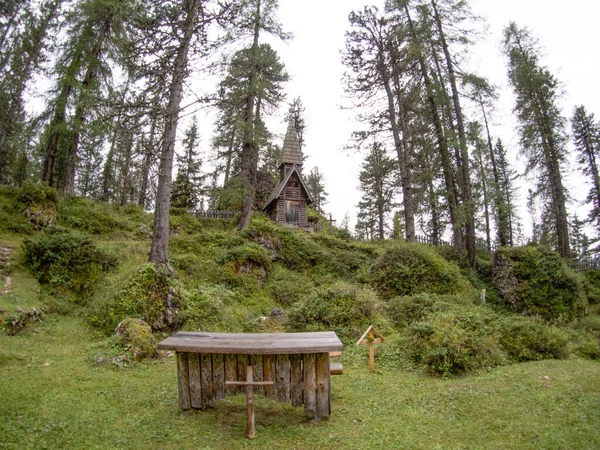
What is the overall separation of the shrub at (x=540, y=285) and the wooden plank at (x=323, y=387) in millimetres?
15345

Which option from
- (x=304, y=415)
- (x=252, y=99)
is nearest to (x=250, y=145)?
(x=252, y=99)

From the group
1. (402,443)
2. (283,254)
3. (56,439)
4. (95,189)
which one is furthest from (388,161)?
(95,189)

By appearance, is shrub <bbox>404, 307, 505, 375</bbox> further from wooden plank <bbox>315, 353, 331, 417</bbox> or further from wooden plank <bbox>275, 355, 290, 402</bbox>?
wooden plank <bbox>275, 355, 290, 402</bbox>

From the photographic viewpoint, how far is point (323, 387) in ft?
18.3

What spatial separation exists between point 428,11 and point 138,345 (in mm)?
22350

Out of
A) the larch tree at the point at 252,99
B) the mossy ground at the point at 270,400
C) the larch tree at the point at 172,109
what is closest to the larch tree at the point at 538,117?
the mossy ground at the point at 270,400

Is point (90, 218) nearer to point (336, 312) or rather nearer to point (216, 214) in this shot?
point (216, 214)

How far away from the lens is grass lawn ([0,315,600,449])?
4727 mm

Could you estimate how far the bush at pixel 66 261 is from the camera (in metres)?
11.5

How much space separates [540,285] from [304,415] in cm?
1707

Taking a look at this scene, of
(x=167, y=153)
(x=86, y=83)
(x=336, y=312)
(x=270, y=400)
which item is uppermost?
(x=86, y=83)

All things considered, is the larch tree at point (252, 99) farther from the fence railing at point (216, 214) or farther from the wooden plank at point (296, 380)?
the wooden plank at point (296, 380)

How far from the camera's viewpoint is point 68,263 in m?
11.9

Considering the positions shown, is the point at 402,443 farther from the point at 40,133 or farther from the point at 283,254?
the point at 40,133
